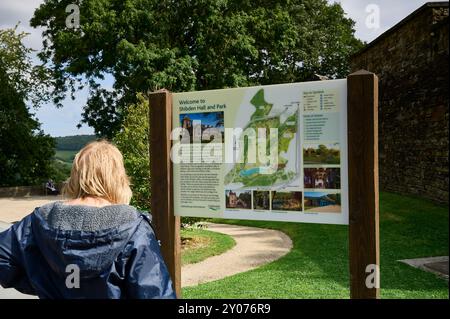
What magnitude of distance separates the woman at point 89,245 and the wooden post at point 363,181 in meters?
1.80

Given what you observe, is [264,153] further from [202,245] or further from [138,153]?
[202,245]

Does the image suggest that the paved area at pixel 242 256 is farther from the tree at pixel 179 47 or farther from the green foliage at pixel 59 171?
the green foliage at pixel 59 171

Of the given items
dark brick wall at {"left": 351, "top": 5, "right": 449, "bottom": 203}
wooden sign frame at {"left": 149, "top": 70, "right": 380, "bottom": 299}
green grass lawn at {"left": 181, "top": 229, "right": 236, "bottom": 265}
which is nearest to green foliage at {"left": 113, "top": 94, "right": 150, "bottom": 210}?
green grass lawn at {"left": 181, "top": 229, "right": 236, "bottom": 265}

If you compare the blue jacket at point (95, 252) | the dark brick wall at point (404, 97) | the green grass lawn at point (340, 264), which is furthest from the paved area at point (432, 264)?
the blue jacket at point (95, 252)

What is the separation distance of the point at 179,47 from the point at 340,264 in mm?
16831

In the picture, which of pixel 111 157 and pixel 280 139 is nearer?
pixel 111 157

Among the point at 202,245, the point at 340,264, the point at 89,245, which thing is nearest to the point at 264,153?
the point at 89,245

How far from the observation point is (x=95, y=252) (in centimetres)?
209

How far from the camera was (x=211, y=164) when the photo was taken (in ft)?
13.9

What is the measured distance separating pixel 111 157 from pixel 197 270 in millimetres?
6106

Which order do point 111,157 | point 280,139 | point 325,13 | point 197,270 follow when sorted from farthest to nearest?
point 325,13 → point 197,270 → point 280,139 → point 111,157
